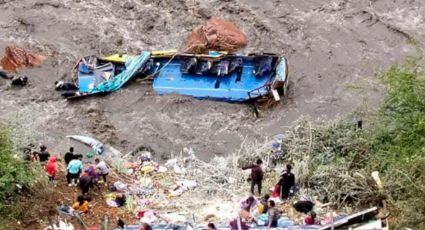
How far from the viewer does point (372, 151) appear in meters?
19.3

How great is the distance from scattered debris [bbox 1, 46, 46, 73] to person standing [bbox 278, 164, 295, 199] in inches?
479

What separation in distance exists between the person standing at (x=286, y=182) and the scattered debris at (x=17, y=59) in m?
12.2

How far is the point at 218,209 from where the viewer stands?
18.6m

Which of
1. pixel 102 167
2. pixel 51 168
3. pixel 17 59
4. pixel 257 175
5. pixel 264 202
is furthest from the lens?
pixel 17 59

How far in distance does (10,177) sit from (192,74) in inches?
356

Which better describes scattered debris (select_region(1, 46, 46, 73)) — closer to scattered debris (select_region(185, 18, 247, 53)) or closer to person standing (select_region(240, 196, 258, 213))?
scattered debris (select_region(185, 18, 247, 53))

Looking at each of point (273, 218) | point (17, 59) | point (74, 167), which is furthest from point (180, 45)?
point (273, 218)

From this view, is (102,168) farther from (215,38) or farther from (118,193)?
(215,38)

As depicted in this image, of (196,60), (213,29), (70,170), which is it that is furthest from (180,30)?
(70,170)

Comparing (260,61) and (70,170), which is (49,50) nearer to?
(260,61)

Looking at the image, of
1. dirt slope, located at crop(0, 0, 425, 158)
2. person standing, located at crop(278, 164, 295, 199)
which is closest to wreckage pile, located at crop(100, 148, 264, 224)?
person standing, located at crop(278, 164, 295, 199)

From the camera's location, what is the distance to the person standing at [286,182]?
59.8 feet

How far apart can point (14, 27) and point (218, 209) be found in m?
14.1

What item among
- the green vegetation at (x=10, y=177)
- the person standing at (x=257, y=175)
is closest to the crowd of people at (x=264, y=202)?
the person standing at (x=257, y=175)
